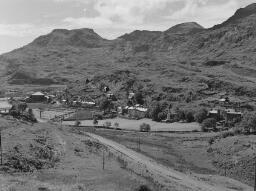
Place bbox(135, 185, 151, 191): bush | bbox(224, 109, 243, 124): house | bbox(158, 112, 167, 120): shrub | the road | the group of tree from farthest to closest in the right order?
bbox(158, 112, 167, 120): shrub → bbox(224, 109, 243, 124): house → the group of tree → the road → bbox(135, 185, 151, 191): bush

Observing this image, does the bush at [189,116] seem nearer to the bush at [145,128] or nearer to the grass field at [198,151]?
the bush at [145,128]

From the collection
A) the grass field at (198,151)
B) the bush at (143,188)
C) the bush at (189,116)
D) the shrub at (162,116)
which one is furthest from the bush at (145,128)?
the bush at (143,188)

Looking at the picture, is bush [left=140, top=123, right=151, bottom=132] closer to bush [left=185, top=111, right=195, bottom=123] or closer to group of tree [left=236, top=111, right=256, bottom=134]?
bush [left=185, top=111, right=195, bottom=123]

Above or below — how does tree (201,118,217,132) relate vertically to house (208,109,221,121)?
below

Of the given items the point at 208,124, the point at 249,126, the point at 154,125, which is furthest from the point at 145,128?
the point at 249,126

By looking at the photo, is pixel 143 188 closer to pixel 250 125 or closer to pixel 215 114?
pixel 250 125

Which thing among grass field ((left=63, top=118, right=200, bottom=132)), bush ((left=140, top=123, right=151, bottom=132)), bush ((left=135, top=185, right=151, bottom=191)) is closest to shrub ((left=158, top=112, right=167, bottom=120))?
grass field ((left=63, top=118, right=200, bottom=132))

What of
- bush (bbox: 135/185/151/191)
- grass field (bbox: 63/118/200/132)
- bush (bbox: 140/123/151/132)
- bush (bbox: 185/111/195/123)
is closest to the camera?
bush (bbox: 135/185/151/191)

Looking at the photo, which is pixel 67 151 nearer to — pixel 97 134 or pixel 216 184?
pixel 216 184
